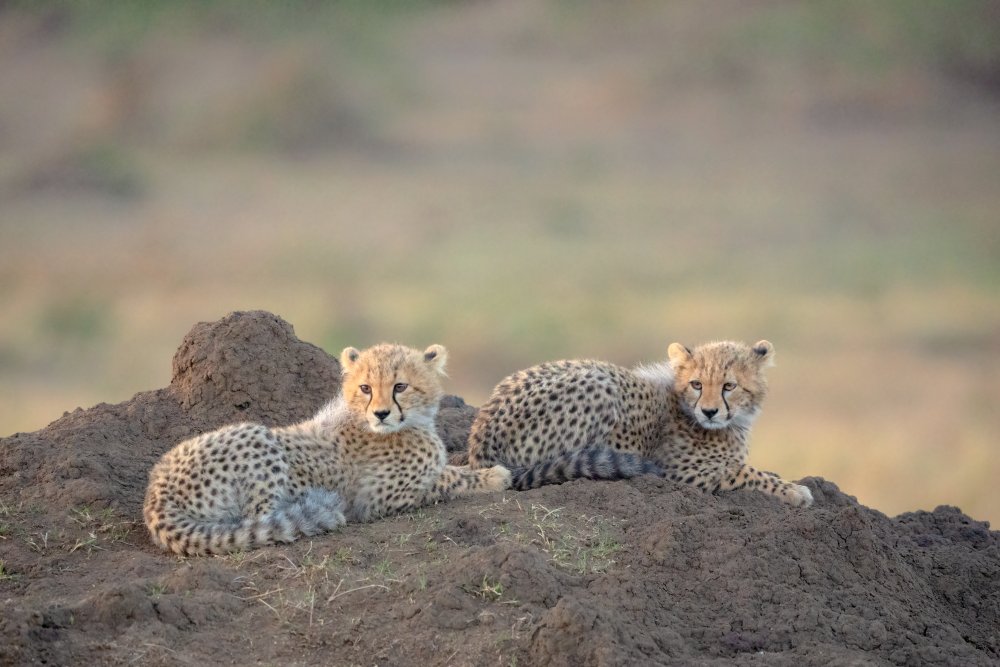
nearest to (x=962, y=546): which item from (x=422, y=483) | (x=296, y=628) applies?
(x=422, y=483)

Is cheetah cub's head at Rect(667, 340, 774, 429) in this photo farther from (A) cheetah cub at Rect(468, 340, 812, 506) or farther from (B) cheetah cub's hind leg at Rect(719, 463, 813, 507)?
(B) cheetah cub's hind leg at Rect(719, 463, 813, 507)

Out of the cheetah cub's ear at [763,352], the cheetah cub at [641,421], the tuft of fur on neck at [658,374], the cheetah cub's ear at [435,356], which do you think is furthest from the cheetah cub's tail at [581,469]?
the cheetah cub's ear at [763,352]

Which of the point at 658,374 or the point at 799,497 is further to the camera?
the point at 658,374

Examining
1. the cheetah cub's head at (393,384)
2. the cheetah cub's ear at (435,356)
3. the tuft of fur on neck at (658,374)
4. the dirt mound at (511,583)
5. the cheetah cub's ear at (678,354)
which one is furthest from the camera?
the tuft of fur on neck at (658,374)

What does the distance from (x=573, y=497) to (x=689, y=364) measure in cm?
84

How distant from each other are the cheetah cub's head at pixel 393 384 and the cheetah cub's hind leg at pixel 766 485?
1.29 meters

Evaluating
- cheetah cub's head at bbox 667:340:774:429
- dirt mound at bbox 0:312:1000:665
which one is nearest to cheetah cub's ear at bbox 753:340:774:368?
cheetah cub's head at bbox 667:340:774:429

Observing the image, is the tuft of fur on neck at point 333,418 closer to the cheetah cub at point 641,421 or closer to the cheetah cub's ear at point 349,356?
the cheetah cub's ear at point 349,356

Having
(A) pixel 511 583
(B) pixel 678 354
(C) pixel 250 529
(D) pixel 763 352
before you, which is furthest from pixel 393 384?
(D) pixel 763 352

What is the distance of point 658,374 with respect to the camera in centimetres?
590

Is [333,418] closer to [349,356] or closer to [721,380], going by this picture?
[349,356]

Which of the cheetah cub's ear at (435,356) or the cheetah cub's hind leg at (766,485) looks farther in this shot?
the cheetah cub's hind leg at (766,485)

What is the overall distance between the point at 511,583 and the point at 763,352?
183 centimetres

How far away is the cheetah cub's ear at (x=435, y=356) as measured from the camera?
17.5 ft
